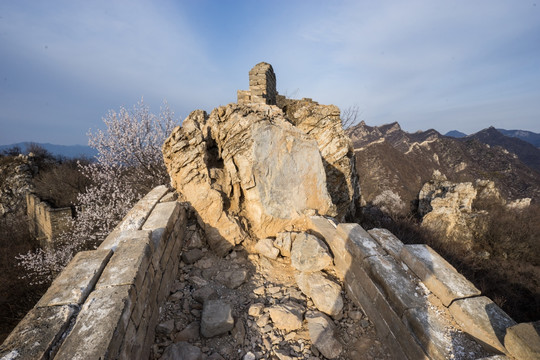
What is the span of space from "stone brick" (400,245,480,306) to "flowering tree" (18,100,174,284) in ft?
35.4

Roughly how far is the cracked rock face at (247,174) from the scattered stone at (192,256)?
0.29 meters

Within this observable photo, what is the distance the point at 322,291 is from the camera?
307 centimetres

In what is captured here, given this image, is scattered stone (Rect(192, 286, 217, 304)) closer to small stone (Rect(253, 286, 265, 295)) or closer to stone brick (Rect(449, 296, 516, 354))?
small stone (Rect(253, 286, 265, 295))

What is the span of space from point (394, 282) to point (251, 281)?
197 centimetres

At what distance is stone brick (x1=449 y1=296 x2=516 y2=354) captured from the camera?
6.63 ft

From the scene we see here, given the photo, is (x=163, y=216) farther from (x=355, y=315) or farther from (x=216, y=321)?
(x=355, y=315)

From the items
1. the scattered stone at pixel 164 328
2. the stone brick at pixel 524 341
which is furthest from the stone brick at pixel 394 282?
the scattered stone at pixel 164 328

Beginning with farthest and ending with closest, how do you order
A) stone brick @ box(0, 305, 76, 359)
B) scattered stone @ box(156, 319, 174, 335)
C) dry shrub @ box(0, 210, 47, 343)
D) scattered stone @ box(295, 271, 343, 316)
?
dry shrub @ box(0, 210, 47, 343) → scattered stone @ box(295, 271, 343, 316) → scattered stone @ box(156, 319, 174, 335) → stone brick @ box(0, 305, 76, 359)

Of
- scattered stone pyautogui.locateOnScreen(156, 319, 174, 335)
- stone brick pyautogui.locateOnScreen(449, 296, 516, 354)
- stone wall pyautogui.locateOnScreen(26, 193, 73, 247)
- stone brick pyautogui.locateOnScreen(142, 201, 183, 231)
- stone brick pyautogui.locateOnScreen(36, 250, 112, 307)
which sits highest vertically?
stone brick pyautogui.locateOnScreen(142, 201, 183, 231)

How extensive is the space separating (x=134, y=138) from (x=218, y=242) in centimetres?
1037

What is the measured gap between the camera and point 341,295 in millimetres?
3145

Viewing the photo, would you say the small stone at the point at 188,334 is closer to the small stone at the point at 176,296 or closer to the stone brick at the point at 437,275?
the small stone at the point at 176,296

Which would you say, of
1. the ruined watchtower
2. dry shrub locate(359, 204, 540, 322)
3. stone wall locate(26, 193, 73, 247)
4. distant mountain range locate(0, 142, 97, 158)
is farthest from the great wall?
distant mountain range locate(0, 142, 97, 158)

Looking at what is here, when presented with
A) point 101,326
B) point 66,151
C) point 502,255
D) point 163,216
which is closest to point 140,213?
point 163,216
